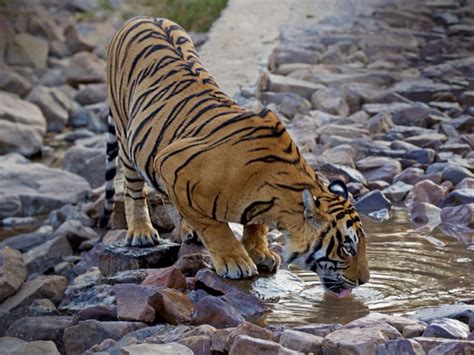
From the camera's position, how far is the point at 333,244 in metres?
5.29

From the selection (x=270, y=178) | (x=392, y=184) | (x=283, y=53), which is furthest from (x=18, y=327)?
(x=283, y=53)

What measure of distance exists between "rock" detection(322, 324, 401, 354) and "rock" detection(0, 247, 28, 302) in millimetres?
2570

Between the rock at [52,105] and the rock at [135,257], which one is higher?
the rock at [135,257]

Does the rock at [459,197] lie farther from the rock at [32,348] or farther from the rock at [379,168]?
the rock at [32,348]

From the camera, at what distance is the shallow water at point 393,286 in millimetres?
5320

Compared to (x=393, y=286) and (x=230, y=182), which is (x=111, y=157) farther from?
(x=393, y=286)

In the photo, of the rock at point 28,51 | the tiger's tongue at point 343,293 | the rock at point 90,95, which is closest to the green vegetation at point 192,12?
the rock at point 90,95

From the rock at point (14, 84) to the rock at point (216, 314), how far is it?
9.68 meters

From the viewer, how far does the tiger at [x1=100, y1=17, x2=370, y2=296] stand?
17.4 ft

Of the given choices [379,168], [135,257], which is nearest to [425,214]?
[379,168]

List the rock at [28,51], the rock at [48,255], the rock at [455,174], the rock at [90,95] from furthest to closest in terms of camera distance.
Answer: the rock at [28,51]
the rock at [90,95]
the rock at [455,174]
the rock at [48,255]

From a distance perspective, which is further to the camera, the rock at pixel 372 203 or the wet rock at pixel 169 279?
the rock at pixel 372 203

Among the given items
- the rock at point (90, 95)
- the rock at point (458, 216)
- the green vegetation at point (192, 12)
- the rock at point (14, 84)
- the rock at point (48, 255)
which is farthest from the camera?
the green vegetation at point (192, 12)

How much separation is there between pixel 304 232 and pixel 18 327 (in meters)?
1.45
